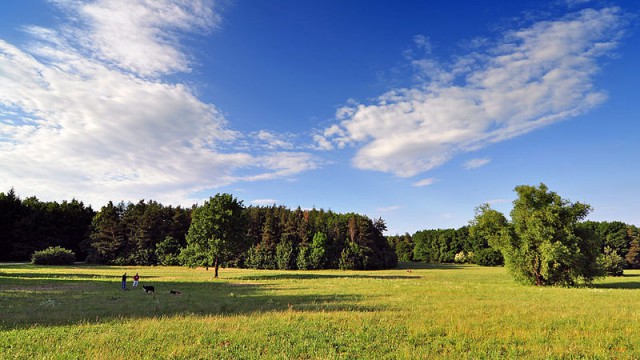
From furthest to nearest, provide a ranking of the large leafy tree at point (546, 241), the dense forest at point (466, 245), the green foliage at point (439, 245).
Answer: the green foliage at point (439, 245) → the dense forest at point (466, 245) → the large leafy tree at point (546, 241)

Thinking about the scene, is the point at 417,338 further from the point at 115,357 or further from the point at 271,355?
the point at 115,357

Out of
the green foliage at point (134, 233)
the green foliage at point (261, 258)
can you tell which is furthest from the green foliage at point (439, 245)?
the green foliage at point (134, 233)

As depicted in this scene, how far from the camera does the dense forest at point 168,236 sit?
91438 mm

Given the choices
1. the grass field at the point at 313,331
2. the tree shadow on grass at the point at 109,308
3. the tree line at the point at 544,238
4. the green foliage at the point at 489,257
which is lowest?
the green foliage at the point at 489,257

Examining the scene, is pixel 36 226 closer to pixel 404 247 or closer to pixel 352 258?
pixel 352 258

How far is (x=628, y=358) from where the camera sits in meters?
10.8

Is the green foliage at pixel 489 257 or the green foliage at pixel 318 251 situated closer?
the green foliage at pixel 318 251

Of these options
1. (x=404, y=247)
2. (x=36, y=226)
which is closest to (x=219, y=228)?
(x=36, y=226)

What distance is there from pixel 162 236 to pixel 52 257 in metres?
24.7

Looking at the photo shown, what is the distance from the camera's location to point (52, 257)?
7675 cm

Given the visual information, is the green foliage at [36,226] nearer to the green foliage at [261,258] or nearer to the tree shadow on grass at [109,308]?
the green foliage at [261,258]

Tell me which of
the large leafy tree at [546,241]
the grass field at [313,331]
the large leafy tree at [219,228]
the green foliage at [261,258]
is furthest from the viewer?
the green foliage at [261,258]

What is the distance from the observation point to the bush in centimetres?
7569

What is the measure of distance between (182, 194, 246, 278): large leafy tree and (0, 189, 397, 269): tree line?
33.8 meters
